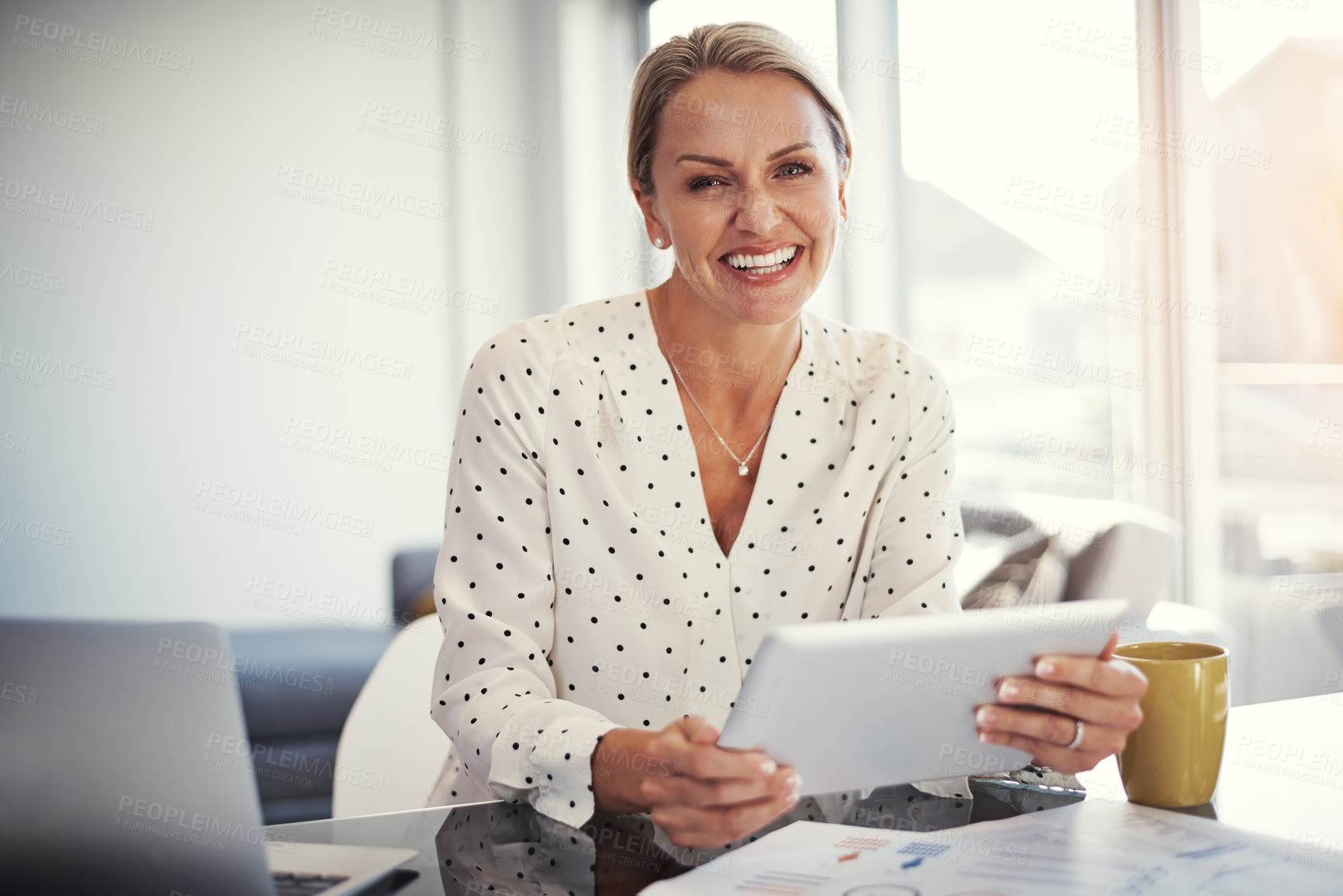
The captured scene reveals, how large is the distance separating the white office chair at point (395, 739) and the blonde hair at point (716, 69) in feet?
2.30

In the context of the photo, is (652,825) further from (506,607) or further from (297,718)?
(297,718)

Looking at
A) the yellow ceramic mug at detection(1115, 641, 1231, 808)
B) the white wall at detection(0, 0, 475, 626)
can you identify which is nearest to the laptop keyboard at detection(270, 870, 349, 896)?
the yellow ceramic mug at detection(1115, 641, 1231, 808)

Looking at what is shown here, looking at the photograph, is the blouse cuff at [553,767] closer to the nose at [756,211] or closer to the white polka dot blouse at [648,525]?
the white polka dot blouse at [648,525]

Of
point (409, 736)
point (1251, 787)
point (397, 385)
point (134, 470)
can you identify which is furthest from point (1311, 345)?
point (134, 470)

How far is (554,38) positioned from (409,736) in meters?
4.20

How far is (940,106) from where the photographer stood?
340 centimetres

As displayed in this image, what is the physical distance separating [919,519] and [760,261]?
37 centimetres

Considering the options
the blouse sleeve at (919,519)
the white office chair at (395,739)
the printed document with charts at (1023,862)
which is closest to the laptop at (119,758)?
the printed document with charts at (1023,862)

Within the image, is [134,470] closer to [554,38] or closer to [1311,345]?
[554,38]

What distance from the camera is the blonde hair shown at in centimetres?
135

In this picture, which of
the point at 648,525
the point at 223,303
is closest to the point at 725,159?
the point at 648,525

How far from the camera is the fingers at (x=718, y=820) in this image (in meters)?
0.78

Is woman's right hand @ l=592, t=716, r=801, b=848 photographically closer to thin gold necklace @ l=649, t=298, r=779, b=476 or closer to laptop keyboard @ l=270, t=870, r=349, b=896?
laptop keyboard @ l=270, t=870, r=349, b=896

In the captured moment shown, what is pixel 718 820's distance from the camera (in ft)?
2.57
